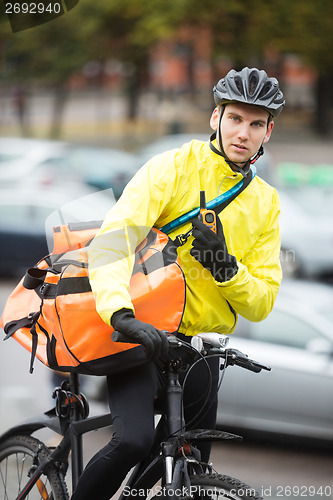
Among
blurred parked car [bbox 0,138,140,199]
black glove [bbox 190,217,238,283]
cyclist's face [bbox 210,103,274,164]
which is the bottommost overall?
blurred parked car [bbox 0,138,140,199]

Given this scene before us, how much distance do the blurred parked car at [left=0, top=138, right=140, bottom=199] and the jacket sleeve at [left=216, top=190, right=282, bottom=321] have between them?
A: 495 inches

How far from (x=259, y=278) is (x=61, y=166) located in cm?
1404

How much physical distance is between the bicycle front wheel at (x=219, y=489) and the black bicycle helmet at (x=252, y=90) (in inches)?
50.5

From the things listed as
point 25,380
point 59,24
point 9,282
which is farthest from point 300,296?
point 59,24

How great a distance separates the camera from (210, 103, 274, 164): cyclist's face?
294cm

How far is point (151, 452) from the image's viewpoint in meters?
3.00

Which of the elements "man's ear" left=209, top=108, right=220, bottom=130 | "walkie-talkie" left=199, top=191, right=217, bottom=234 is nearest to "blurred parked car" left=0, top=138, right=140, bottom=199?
"man's ear" left=209, top=108, right=220, bottom=130

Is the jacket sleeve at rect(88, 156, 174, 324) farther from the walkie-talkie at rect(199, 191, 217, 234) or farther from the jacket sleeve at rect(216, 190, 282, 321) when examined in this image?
the jacket sleeve at rect(216, 190, 282, 321)

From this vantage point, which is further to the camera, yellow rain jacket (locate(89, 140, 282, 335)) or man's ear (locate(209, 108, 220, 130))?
man's ear (locate(209, 108, 220, 130))

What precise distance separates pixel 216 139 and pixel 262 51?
22736 mm

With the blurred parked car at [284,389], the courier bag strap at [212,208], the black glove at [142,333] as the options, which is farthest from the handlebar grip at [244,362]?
the blurred parked car at [284,389]

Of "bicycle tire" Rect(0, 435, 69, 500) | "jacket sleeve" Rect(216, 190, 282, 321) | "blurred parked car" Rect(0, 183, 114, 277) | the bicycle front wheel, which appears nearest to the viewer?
the bicycle front wheel

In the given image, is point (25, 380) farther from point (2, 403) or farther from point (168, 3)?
point (168, 3)

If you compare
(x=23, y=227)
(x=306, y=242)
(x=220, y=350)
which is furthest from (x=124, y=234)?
(x=306, y=242)
